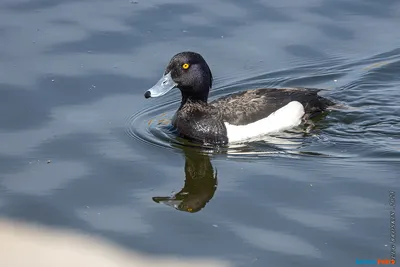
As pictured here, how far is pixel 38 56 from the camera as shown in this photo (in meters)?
14.4

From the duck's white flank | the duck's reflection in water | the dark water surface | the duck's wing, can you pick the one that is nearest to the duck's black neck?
the duck's wing

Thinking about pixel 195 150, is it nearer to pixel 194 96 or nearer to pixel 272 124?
pixel 194 96

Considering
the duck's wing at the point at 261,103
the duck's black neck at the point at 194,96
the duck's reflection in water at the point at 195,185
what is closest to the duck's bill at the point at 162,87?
the duck's black neck at the point at 194,96

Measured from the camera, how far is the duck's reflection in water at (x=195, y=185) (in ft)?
35.2

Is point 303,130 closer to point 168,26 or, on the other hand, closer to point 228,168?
point 228,168

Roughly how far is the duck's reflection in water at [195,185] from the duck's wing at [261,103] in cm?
82

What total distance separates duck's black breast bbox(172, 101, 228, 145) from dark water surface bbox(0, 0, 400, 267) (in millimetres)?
234

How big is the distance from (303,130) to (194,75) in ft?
5.27

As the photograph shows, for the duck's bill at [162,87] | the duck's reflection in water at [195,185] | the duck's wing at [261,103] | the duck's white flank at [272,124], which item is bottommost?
the duck's reflection in water at [195,185]

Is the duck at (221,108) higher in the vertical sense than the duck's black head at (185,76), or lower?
lower

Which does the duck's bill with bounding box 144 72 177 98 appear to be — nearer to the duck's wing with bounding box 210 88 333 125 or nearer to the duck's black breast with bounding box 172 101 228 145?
the duck's black breast with bounding box 172 101 228 145

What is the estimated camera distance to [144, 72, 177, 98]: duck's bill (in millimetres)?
12781

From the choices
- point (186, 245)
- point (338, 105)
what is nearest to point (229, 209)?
point (186, 245)

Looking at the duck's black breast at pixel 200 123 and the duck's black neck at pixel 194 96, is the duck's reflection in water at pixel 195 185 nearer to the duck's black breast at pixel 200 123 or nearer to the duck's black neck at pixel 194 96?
the duck's black breast at pixel 200 123
